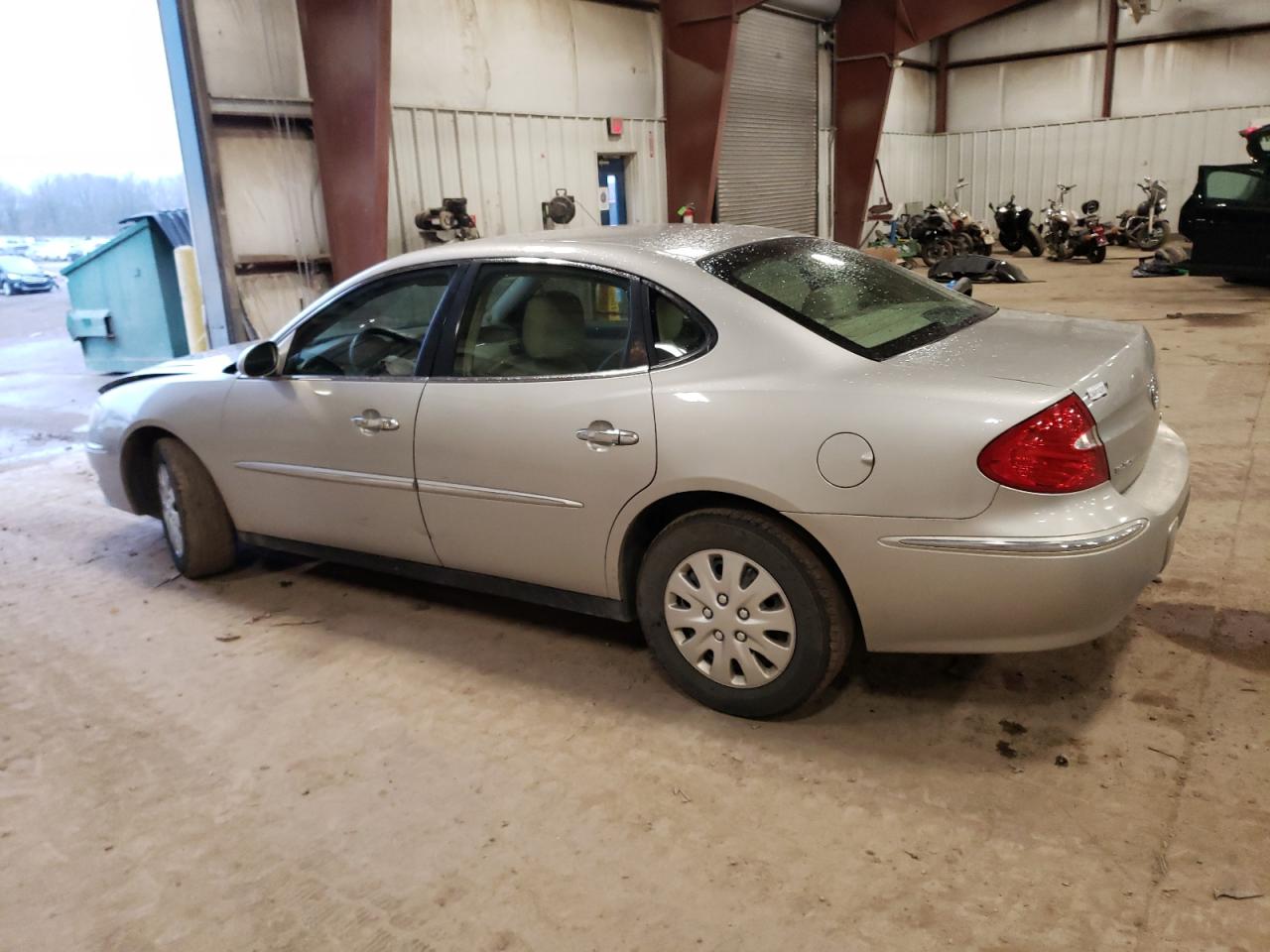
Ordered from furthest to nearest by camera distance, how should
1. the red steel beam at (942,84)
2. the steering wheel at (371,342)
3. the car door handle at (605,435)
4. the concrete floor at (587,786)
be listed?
A: the red steel beam at (942,84) < the steering wheel at (371,342) < the car door handle at (605,435) < the concrete floor at (587,786)

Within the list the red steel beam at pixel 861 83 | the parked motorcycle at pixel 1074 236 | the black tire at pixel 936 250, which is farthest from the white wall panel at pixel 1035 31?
the black tire at pixel 936 250

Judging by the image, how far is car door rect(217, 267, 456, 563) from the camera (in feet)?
10.9

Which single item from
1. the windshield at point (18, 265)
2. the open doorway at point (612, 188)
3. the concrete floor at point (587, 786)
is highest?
the open doorway at point (612, 188)

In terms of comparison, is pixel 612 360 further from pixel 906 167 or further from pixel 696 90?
pixel 906 167

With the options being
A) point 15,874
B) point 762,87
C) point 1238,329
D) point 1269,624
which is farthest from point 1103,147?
point 15,874

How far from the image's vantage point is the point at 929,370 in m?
2.54

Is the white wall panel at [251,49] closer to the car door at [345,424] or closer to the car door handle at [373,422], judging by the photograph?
the car door at [345,424]

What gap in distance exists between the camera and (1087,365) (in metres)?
2.57

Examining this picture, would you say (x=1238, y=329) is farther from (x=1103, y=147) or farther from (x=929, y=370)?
(x=1103, y=147)

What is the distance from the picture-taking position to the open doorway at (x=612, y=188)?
431 inches

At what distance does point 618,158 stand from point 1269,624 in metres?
9.32

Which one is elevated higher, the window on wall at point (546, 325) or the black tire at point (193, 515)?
the window on wall at point (546, 325)

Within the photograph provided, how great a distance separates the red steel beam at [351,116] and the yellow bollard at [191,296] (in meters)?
1.19

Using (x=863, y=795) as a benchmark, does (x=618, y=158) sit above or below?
above
